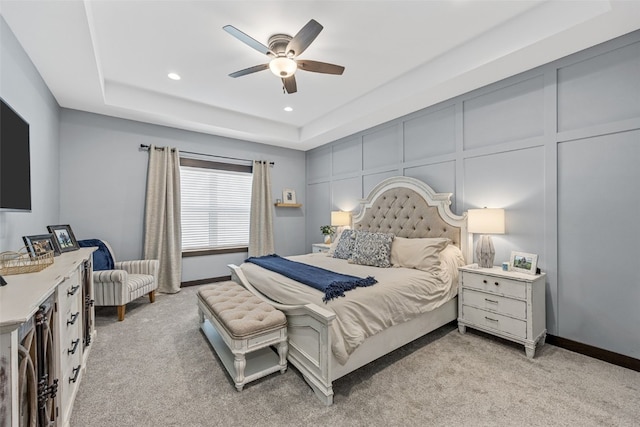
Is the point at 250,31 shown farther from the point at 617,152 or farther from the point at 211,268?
the point at 211,268

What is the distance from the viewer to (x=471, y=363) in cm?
233

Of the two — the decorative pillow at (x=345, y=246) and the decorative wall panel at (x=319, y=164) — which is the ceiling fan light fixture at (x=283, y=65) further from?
the decorative wall panel at (x=319, y=164)

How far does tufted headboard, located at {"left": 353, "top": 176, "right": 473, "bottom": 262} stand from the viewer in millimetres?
3289

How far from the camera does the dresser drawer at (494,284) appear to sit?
8.15 ft

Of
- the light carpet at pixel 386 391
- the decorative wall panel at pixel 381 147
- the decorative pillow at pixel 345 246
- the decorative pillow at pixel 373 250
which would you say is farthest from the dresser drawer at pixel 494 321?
the decorative wall panel at pixel 381 147

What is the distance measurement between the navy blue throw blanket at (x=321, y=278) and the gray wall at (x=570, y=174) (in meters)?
1.79

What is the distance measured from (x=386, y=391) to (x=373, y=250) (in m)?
1.51

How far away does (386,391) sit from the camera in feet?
6.45

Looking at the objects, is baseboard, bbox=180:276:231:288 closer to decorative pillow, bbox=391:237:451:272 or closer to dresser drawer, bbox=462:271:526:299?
decorative pillow, bbox=391:237:451:272

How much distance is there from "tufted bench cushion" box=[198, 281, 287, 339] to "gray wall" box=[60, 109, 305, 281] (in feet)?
7.63

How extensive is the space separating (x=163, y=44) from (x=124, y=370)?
296cm

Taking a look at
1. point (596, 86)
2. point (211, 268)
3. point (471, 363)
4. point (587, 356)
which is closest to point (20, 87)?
point (211, 268)

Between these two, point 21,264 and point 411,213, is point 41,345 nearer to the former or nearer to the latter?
point 21,264

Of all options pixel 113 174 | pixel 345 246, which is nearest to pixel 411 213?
pixel 345 246
